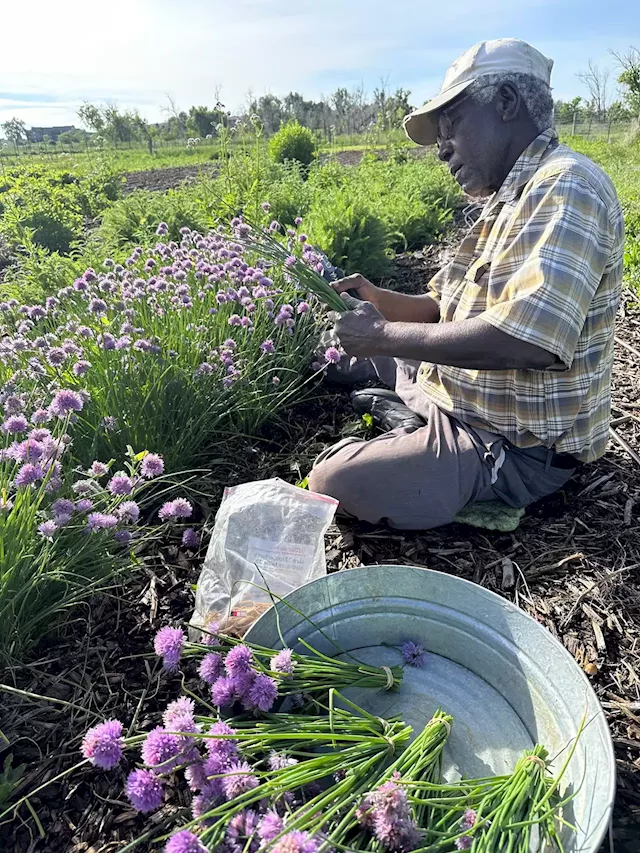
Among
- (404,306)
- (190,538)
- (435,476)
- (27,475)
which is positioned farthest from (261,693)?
(404,306)

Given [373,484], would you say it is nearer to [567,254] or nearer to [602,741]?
[567,254]

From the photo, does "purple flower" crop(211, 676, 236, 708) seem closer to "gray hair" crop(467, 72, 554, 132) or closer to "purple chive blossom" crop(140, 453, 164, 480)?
"purple chive blossom" crop(140, 453, 164, 480)

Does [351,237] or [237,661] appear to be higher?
[351,237]

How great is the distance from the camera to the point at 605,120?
34.1m

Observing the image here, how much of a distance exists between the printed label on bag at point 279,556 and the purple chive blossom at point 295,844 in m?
0.98

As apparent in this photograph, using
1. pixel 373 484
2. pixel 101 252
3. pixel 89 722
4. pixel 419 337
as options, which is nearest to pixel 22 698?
pixel 89 722

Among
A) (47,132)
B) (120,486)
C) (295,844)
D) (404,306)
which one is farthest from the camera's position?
(47,132)

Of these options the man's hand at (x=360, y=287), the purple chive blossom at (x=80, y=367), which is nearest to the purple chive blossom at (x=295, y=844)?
the purple chive blossom at (x=80, y=367)

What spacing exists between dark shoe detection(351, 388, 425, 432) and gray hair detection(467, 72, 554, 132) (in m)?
1.21

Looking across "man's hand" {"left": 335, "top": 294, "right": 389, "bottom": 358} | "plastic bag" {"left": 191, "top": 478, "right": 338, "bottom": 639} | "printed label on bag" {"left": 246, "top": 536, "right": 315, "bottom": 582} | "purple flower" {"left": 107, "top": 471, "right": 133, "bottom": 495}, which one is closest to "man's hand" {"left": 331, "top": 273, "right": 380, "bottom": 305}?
"man's hand" {"left": 335, "top": 294, "right": 389, "bottom": 358}

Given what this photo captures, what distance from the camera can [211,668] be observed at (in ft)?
3.99

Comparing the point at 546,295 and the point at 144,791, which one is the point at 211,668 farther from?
the point at 546,295

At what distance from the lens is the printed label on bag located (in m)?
1.87

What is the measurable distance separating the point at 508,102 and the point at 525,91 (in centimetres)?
6
